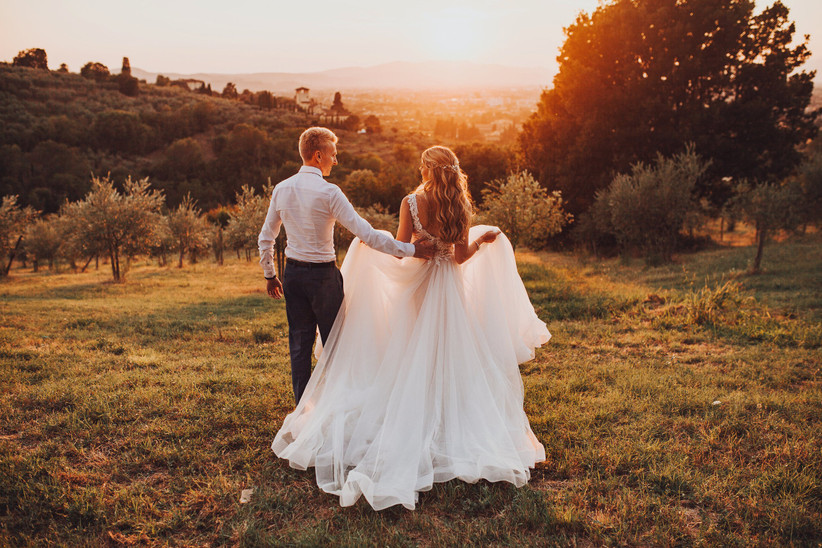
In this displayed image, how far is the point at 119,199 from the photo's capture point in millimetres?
20469

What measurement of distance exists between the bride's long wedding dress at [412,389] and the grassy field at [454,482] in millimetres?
208

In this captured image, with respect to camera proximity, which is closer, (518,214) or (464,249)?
(464,249)

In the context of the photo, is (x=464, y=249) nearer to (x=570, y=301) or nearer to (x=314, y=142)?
(x=314, y=142)

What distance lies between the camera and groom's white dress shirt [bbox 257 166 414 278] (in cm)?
439

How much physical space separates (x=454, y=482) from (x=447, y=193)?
259 centimetres

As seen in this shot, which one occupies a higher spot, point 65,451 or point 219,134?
point 219,134

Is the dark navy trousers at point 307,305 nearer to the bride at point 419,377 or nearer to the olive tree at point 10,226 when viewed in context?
the bride at point 419,377

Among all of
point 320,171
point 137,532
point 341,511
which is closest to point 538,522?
point 341,511

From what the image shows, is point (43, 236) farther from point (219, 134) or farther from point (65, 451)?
point (219, 134)

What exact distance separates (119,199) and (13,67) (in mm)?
84590

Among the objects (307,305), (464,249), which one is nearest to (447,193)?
(464,249)

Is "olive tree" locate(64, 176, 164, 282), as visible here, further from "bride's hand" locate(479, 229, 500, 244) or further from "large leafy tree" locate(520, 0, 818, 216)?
"large leafy tree" locate(520, 0, 818, 216)

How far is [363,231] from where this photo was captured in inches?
178

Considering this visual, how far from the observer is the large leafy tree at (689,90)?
25031 mm
